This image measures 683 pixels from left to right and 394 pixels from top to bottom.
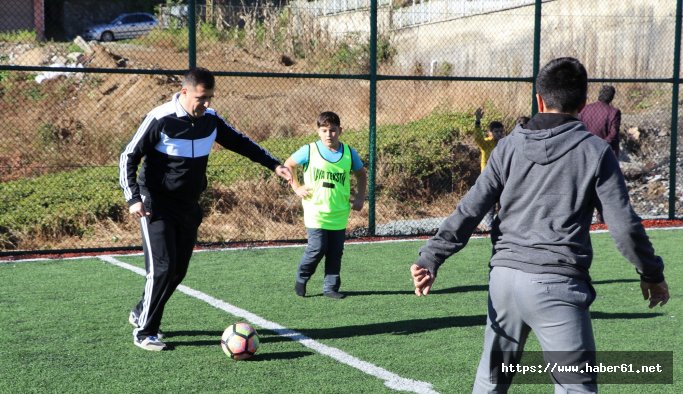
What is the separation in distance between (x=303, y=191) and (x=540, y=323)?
4.30 metres

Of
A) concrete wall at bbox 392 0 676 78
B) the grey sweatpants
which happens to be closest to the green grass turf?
the grey sweatpants

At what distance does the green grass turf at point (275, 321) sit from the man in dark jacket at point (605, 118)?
104 inches

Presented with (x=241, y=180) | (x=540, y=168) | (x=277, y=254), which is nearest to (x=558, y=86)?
(x=540, y=168)

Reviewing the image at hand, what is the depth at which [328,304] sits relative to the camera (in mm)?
7727

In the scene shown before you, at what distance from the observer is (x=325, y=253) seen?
7.98 metres

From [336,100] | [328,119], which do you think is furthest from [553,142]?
[336,100]

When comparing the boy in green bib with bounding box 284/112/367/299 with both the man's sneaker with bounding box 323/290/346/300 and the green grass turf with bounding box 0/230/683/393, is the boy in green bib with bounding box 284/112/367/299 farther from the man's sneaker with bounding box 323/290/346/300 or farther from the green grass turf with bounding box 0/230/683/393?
the green grass turf with bounding box 0/230/683/393

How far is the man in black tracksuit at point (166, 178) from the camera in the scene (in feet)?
19.7

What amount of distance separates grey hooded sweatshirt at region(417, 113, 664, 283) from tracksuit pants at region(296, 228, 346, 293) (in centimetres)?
410

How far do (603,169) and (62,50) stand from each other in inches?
837

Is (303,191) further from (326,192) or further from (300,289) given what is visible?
(300,289)

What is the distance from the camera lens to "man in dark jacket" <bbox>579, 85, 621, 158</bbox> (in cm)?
1255

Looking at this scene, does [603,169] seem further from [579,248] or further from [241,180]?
[241,180]

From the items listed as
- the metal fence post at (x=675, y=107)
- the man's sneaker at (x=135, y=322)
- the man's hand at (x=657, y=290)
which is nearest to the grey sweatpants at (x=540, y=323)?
the man's hand at (x=657, y=290)
